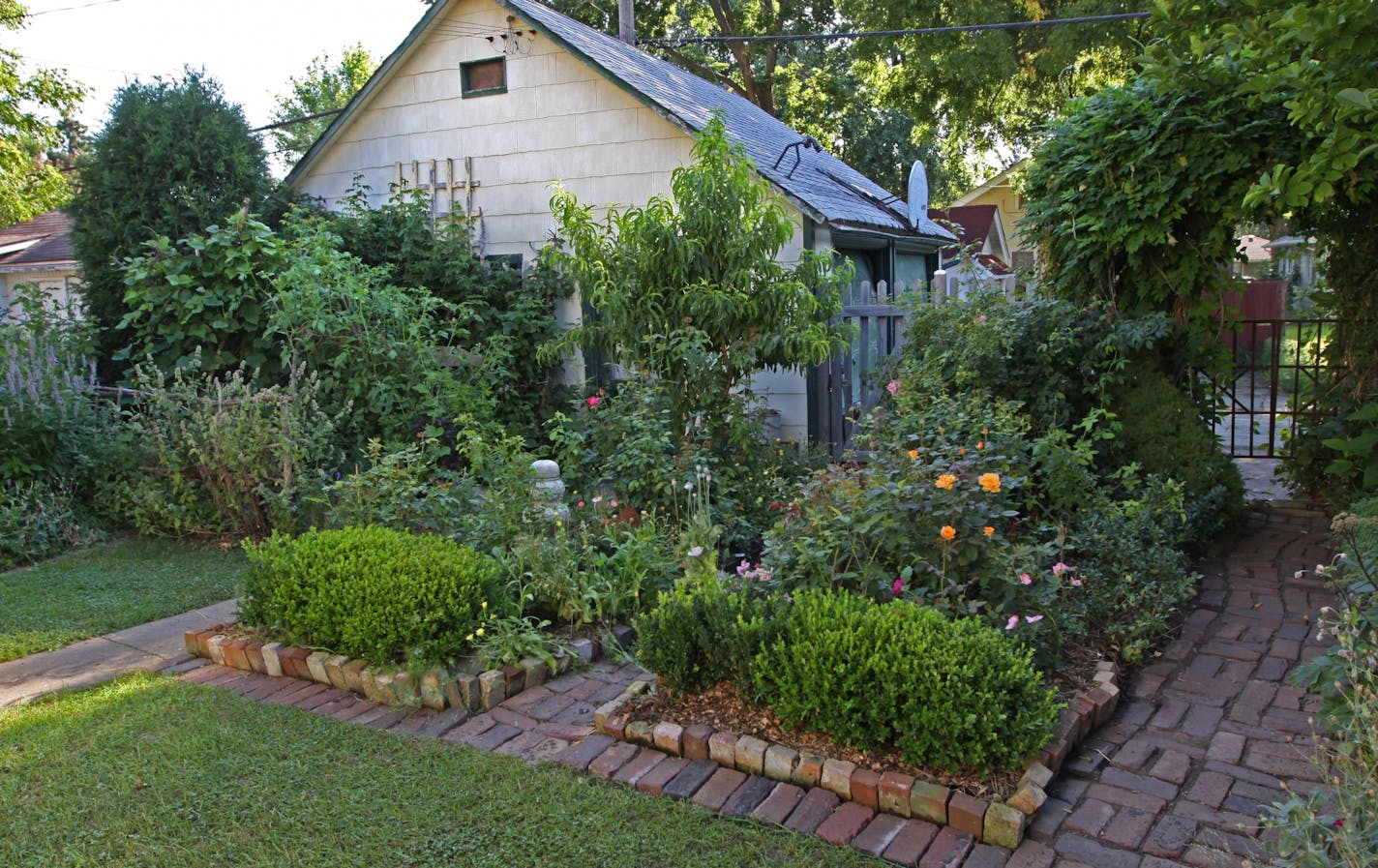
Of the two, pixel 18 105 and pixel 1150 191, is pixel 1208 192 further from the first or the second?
pixel 18 105

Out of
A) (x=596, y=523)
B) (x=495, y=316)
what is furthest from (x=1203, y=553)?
(x=495, y=316)

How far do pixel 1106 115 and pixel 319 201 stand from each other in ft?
25.6

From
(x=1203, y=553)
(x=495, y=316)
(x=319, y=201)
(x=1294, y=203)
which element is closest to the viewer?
(x=1294, y=203)

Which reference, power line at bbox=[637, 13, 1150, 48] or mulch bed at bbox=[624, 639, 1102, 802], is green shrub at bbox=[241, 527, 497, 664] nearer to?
mulch bed at bbox=[624, 639, 1102, 802]

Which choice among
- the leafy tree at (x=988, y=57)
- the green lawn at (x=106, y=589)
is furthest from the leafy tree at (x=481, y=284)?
the leafy tree at (x=988, y=57)

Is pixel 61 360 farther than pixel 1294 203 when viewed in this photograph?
Yes

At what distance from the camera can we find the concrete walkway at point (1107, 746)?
2.75 meters

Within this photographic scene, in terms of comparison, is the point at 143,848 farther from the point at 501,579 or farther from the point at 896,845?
the point at 896,845

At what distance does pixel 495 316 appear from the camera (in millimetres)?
8781

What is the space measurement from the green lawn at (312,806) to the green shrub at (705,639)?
21.0 inches

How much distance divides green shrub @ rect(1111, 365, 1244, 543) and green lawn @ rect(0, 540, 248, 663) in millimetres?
5195

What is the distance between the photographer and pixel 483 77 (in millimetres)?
9406

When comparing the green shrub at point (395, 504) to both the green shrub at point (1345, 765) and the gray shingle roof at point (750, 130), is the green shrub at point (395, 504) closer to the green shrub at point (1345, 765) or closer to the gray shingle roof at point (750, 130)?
the gray shingle roof at point (750, 130)

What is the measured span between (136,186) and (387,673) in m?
6.50
